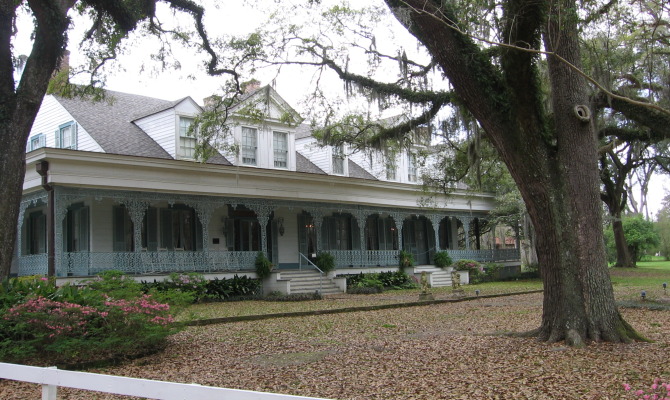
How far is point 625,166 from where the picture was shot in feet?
103

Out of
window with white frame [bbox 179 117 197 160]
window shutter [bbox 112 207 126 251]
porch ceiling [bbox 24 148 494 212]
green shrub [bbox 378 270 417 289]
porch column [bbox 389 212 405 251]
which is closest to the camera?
porch ceiling [bbox 24 148 494 212]

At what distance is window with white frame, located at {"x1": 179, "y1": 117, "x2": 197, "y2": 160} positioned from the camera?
2062 cm

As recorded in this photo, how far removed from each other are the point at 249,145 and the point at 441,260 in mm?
11588

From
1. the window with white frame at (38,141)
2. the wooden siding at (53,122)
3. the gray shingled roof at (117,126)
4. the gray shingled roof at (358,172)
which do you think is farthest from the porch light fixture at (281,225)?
the window with white frame at (38,141)

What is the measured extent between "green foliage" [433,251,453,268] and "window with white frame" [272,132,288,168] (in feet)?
31.4

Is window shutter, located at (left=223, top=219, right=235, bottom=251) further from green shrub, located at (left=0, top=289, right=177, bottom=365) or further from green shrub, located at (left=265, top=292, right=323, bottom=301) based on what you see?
green shrub, located at (left=0, top=289, right=177, bottom=365)

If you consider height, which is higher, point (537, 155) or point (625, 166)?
point (625, 166)

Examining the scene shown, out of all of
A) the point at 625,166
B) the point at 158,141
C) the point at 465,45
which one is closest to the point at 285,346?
the point at 465,45

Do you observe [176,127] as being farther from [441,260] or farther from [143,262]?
[441,260]

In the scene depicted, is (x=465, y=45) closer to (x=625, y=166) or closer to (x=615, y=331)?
(x=615, y=331)

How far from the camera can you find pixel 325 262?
23766 mm

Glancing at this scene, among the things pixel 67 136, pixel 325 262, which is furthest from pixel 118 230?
pixel 325 262

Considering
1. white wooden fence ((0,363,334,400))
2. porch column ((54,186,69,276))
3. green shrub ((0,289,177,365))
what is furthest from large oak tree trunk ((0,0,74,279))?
porch column ((54,186,69,276))

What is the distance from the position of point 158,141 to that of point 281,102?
5075 millimetres
